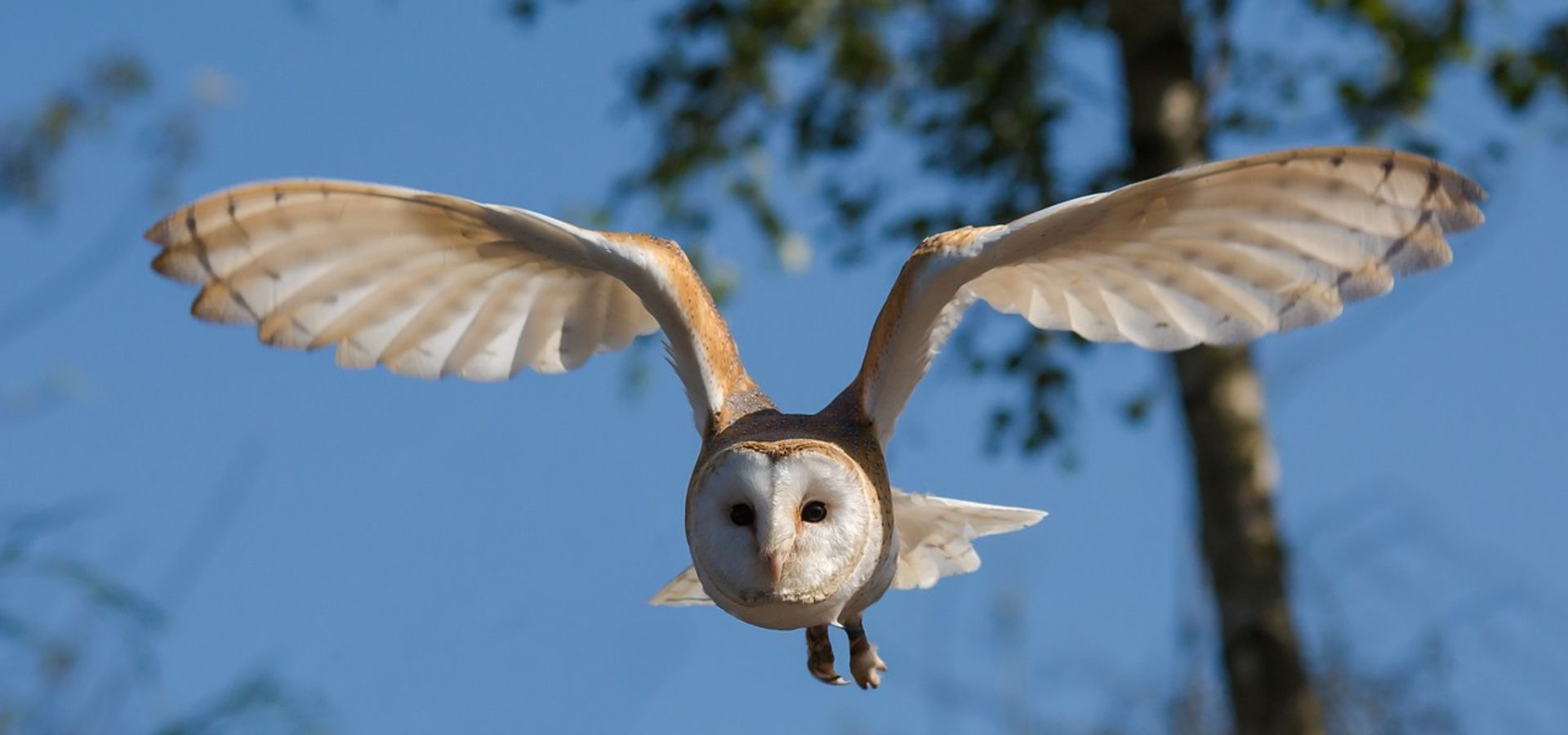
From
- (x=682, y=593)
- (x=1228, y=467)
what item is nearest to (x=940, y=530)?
(x=682, y=593)

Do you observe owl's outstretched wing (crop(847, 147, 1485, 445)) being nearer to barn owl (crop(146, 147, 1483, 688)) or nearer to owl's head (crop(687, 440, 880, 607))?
barn owl (crop(146, 147, 1483, 688))

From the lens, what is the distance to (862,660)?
265 centimetres

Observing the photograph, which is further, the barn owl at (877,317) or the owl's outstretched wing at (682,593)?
the owl's outstretched wing at (682,593)

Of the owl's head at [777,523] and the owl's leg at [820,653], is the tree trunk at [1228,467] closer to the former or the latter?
the owl's leg at [820,653]

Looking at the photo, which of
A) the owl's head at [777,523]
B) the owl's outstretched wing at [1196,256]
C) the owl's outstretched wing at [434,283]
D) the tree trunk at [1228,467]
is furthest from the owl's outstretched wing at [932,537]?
the tree trunk at [1228,467]

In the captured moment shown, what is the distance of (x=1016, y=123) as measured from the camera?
274 inches

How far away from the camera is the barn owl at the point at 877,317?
248 cm

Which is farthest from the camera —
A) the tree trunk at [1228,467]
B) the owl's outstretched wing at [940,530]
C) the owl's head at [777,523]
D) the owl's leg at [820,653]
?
the tree trunk at [1228,467]

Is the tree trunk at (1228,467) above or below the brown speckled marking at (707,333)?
above

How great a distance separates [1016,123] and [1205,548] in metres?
1.88

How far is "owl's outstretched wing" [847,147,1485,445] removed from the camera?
103 inches

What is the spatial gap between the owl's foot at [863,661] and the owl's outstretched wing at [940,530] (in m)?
0.39

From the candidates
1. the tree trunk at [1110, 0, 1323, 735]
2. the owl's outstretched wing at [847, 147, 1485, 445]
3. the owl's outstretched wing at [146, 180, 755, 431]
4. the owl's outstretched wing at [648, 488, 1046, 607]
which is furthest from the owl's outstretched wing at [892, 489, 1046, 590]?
the tree trunk at [1110, 0, 1323, 735]

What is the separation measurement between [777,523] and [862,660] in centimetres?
34
